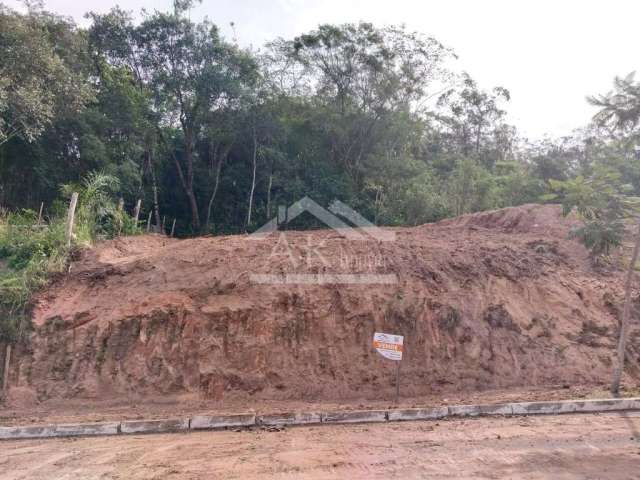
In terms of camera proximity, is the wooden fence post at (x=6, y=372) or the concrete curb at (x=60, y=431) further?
the wooden fence post at (x=6, y=372)

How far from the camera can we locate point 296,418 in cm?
683

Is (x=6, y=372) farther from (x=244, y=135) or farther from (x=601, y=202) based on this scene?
(x=244, y=135)

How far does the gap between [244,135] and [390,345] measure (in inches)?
590

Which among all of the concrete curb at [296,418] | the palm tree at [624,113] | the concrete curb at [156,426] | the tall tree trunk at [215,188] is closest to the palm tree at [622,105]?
the palm tree at [624,113]

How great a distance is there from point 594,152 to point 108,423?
21.1m

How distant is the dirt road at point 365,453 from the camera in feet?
16.8

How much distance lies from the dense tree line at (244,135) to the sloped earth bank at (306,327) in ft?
27.3

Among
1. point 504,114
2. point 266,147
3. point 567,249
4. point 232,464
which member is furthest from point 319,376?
point 504,114

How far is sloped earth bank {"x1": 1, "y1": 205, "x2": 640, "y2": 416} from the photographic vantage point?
7.96 meters

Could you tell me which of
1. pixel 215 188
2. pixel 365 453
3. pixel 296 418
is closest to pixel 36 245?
pixel 296 418

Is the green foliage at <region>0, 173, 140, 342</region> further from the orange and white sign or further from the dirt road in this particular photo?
the orange and white sign

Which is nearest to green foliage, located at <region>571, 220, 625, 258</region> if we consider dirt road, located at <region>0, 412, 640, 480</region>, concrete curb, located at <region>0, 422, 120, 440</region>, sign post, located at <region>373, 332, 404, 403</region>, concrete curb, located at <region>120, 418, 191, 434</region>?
dirt road, located at <region>0, 412, 640, 480</region>

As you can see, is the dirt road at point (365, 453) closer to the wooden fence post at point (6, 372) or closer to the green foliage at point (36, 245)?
the wooden fence post at point (6, 372)

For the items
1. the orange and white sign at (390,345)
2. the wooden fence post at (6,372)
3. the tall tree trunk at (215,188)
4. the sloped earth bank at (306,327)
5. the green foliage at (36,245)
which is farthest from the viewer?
the tall tree trunk at (215,188)
